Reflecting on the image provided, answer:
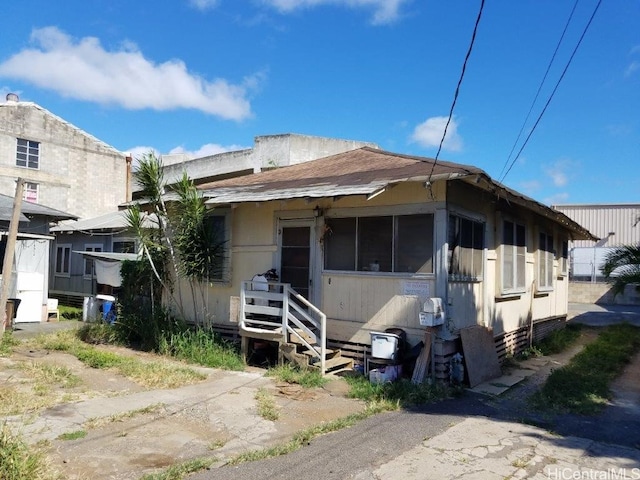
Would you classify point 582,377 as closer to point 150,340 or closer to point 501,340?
point 501,340

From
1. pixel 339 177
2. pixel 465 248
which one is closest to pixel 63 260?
pixel 339 177

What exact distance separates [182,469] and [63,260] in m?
18.6

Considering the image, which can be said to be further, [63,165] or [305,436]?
[63,165]

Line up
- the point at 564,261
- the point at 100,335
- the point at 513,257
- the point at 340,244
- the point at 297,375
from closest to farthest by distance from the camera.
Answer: the point at 297,375 < the point at 340,244 < the point at 513,257 < the point at 100,335 < the point at 564,261

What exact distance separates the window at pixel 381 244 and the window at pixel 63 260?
15107mm

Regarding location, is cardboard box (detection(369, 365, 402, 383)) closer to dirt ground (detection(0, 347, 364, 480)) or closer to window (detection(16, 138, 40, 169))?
dirt ground (detection(0, 347, 364, 480))

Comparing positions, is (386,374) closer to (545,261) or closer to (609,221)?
(545,261)

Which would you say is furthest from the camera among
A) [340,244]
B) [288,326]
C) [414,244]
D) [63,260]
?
[63,260]

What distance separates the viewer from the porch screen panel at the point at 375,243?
839 cm

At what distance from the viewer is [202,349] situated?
9.25 metres

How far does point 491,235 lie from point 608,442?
4837 millimetres

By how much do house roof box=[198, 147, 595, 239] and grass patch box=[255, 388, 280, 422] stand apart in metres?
3.06

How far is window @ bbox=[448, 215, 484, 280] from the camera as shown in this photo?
819cm

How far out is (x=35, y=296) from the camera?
47.5 ft
